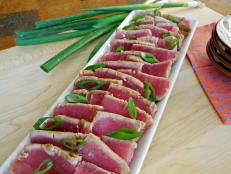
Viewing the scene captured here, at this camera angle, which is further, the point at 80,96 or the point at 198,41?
the point at 198,41

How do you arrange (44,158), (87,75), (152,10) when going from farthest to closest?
(152,10) → (87,75) → (44,158)

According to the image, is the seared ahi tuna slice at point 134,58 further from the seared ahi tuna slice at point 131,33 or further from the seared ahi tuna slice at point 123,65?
the seared ahi tuna slice at point 131,33

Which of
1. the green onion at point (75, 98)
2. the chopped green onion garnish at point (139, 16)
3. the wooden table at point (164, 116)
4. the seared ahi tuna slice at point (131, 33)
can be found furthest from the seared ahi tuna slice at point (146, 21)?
the green onion at point (75, 98)

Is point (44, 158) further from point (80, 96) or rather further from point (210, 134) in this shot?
point (210, 134)

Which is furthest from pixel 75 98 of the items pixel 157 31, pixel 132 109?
pixel 157 31

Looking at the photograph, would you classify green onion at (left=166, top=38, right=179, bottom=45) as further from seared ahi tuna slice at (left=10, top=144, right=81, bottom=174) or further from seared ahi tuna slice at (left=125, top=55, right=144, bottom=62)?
seared ahi tuna slice at (left=10, top=144, right=81, bottom=174)

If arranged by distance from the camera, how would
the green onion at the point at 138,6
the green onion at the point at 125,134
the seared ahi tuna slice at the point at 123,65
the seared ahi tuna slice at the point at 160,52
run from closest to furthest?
the green onion at the point at 125,134 < the seared ahi tuna slice at the point at 123,65 < the seared ahi tuna slice at the point at 160,52 < the green onion at the point at 138,6

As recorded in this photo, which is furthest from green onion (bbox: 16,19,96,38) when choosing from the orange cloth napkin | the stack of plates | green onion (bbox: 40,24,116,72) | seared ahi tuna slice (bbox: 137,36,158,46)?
the stack of plates

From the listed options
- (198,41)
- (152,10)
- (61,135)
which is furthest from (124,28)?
(61,135)

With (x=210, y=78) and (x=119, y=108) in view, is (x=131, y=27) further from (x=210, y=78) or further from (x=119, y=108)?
(x=119, y=108)
